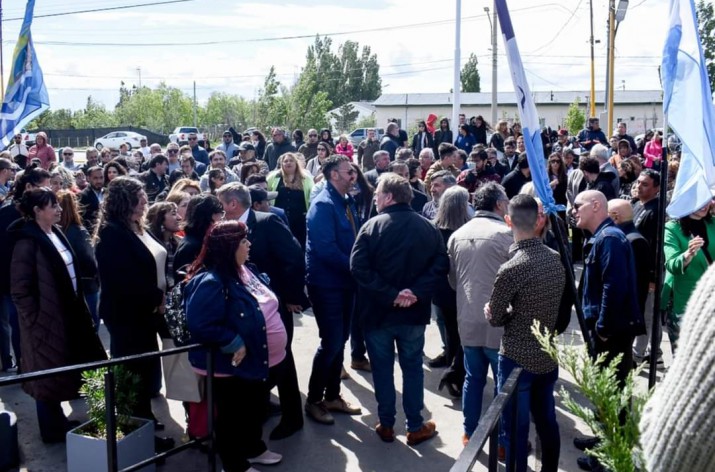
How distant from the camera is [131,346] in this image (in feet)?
17.4

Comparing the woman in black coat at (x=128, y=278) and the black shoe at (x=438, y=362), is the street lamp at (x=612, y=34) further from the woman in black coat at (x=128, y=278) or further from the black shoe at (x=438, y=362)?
the woman in black coat at (x=128, y=278)

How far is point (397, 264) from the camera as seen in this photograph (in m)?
5.19

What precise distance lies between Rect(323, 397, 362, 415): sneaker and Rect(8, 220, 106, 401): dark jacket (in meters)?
2.01

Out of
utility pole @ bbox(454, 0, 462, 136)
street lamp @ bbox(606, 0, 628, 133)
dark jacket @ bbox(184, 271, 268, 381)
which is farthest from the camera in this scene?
street lamp @ bbox(606, 0, 628, 133)

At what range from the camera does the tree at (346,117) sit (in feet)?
270

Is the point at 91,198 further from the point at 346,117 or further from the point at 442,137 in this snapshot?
the point at 346,117

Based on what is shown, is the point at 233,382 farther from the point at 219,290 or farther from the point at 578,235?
the point at 578,235

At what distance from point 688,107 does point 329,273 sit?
318 centimetres

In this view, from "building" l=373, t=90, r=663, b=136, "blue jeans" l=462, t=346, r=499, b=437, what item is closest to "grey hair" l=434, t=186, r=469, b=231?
"blue jeans" l=462, t=346, r=499, b=437

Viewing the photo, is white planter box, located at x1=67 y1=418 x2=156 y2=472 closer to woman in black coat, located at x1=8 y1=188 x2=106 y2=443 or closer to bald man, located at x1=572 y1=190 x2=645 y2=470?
woman in black coat, located at x1=8 y1=188 x2=106 y2=443

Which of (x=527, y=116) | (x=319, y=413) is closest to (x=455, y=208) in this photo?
(x=319, y=413)

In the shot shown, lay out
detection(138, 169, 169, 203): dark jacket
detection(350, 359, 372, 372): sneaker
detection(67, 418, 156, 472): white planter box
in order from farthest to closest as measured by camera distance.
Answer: detection(138, 169, 169, 203): dark jacket < detection(350, 359, 372, 372): sneaker < detection(67, 418, 156, 472): white planter box

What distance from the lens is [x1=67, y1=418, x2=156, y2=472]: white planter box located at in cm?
458

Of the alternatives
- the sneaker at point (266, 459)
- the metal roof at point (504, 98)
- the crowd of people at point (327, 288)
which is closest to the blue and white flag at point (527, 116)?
the crowd of people at point (327, 288)
